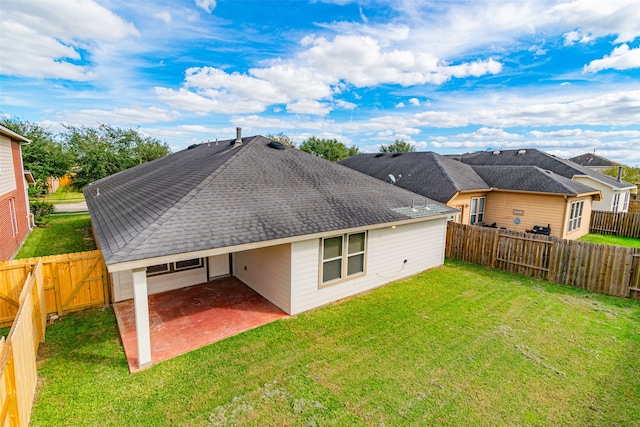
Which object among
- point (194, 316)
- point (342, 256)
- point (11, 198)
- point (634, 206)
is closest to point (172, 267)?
point (194, 316)

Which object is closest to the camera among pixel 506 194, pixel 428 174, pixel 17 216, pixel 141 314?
pixel 141 314

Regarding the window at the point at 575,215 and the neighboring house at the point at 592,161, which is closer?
the window at the point at 575,215

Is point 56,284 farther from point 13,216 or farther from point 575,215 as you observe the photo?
point 575,215

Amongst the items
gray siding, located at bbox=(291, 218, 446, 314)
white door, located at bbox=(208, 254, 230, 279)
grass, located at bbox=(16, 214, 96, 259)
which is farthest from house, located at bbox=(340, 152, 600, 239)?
grass, located at bbox=(16, 214, 96, 259)

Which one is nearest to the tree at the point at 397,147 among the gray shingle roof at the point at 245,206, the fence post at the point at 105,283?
the gray shingle roof at the point at 245,206

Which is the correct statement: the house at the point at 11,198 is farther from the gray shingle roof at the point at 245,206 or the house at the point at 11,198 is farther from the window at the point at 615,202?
the window at the point at 615,202

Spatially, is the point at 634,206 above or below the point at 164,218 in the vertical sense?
below
